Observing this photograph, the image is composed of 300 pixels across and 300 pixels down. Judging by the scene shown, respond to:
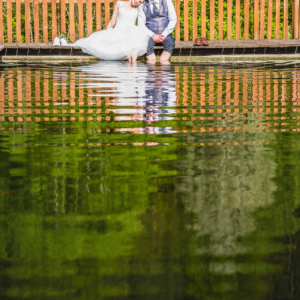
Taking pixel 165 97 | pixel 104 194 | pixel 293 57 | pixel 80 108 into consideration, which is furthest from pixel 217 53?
pixel 104 194

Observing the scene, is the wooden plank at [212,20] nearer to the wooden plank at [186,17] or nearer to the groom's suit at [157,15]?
the wooden plank at [186,17]

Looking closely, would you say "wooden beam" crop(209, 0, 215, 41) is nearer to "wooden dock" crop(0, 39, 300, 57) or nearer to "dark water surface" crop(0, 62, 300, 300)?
"wooden dock" crop(0, 39, 300, 57)

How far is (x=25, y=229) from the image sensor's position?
4.58 ft

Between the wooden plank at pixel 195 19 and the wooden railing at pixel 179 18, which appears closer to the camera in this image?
the wooden railing at pixel 179 18

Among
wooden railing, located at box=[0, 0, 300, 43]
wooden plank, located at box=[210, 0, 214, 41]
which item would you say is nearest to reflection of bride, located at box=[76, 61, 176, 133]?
wooden railing, located at box=[0, 0, 300, 43]

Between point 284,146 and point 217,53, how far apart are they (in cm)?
846

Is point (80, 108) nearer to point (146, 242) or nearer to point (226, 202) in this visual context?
point (226, 202)

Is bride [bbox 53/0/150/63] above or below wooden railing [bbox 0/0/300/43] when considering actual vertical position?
below

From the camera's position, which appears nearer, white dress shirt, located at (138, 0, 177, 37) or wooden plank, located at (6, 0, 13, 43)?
white dress shirt, located at (138, 0, 177, 37)

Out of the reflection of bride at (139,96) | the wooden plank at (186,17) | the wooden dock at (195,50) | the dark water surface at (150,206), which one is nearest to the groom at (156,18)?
the wooden dock at (195,50)

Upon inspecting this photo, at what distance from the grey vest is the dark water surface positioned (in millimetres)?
7145

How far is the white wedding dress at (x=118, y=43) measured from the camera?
10430mm

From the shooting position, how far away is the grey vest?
10.5 meters

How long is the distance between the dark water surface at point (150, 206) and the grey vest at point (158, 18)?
714 centimetres
